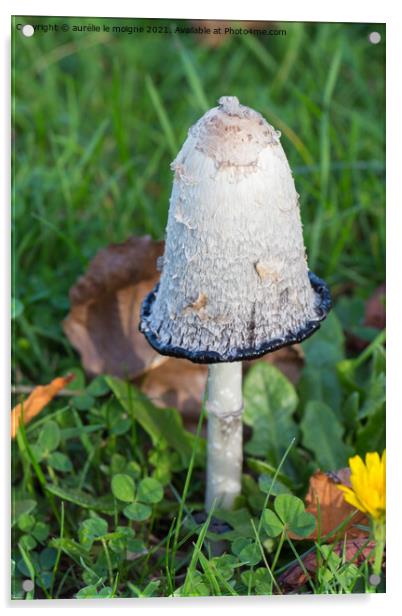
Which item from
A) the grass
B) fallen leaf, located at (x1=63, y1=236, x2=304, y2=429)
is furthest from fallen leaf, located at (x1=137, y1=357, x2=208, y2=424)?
the grass

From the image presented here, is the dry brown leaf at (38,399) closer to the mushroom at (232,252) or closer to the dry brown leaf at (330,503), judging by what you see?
the mushroom at (232,252)

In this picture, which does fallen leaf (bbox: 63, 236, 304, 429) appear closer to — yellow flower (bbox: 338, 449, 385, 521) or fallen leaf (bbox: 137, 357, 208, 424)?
fallen leaf (bbox: 137, 357, 208, 424)

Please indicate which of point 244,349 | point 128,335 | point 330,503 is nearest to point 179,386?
point 128,335

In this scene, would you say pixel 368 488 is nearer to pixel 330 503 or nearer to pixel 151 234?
pixel 330 503

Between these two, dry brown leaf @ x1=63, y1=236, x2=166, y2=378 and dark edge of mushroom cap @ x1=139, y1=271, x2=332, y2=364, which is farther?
dry brown leaf @ x1=63, y1=236, x2=166, y2=378

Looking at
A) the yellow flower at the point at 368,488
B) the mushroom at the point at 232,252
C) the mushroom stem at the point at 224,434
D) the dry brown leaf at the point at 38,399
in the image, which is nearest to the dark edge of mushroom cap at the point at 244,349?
the mushroom at the point at 232,252

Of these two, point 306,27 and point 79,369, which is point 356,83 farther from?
point 79,369
